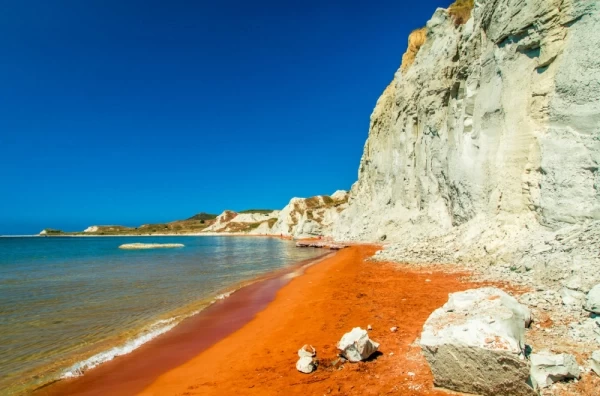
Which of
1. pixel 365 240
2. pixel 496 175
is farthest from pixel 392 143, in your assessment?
pixel 496 175

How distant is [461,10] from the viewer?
33688 mm

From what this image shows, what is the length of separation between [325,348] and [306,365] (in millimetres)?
1158

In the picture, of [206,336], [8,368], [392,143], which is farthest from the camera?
[392,143]

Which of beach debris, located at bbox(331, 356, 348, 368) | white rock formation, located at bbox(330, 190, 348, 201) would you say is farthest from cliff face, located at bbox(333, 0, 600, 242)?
white rock formation, located at bbox(330, 190, 348, 201)

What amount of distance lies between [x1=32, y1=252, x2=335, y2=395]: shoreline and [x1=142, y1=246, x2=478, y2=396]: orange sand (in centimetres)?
54

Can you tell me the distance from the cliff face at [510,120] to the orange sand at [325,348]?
20.4 ft

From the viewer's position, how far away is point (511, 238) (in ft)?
52.1

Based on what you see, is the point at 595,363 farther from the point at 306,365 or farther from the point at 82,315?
the point at 82,315

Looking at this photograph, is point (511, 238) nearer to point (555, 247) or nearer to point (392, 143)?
point (555, 247)

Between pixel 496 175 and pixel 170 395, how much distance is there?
63.1 feet

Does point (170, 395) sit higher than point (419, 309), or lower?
lower

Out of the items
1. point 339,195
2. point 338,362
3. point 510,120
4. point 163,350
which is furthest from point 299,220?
point 338,362

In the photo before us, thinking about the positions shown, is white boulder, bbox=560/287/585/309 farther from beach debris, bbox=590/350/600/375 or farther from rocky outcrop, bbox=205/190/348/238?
rocky outcrop, bbox=205/190/348/238

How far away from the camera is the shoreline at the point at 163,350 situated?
759 cm
